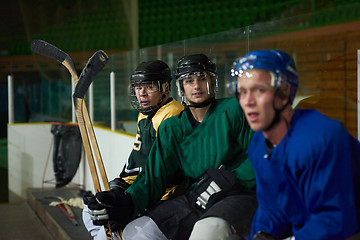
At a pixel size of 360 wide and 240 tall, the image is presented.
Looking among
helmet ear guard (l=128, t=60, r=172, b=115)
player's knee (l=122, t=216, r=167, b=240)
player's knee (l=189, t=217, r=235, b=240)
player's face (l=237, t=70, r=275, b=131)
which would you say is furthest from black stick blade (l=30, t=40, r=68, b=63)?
player's face (l=237, t=70, r=275, b=131)

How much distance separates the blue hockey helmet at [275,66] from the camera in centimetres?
115

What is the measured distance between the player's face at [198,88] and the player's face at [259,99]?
606mm

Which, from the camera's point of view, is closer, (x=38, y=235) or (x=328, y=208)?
(x=328, y=208)

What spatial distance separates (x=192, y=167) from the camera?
1734 millimetres

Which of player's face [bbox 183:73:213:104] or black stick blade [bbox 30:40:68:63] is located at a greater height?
black stick blade [bbox 30:40:68:63]

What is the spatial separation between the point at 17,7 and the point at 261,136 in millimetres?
7766

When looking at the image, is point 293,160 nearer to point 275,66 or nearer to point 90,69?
point 275,66

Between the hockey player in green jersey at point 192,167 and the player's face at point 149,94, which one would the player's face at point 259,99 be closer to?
the hockey player in green jersey at point 192,167

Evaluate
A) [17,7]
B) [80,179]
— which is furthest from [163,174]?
[17,7]

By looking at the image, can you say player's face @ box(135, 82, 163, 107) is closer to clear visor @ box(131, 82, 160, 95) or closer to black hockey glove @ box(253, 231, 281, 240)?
clear visor @ box(131, 82, 160, 95)

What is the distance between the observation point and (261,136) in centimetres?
128

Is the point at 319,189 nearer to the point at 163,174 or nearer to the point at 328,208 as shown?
the point at 328,208

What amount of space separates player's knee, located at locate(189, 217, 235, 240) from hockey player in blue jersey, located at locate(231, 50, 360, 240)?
18cm

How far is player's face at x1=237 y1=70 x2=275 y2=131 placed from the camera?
1142 mm
